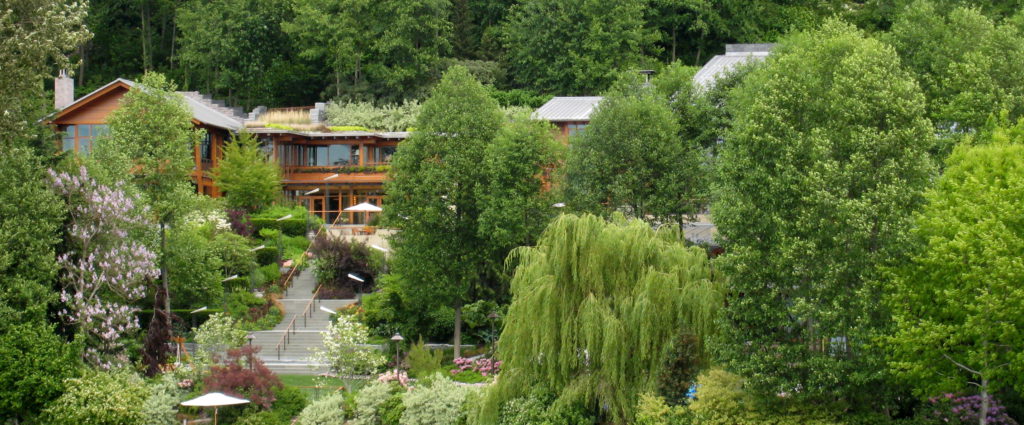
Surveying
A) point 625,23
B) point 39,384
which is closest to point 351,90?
point 625,23

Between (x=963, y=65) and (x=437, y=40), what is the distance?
40.0 meters

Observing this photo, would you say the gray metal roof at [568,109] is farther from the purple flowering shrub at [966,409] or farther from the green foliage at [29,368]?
the purple flowering shrub at [966,409]

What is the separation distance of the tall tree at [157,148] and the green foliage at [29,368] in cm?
617

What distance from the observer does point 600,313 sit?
90.1ft

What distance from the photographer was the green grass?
112 feet

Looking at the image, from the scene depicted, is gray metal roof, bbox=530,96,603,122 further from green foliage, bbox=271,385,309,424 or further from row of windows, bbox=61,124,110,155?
green foliage, bbox=271,385,309,424

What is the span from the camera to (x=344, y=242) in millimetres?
47625

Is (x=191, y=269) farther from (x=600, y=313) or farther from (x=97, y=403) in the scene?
(x=600, y=313)

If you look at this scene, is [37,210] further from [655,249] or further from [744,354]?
[744,354]

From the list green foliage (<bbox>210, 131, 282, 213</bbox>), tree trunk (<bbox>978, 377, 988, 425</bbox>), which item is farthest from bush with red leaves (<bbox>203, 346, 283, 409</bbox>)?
green foliage (<bbox>210, 131, 282, 213</bbox>)

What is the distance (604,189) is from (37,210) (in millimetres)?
18426

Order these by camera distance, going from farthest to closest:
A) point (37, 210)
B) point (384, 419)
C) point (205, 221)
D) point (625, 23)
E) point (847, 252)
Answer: point (625, 23) → point (205, 221) → point (37, 210) → point (384, 419) → point (847, 252)

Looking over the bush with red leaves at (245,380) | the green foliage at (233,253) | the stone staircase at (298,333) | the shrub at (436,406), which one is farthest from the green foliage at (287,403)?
the green foliage at (233,253)

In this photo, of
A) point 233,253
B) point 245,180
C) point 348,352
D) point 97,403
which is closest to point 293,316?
point 233,253
